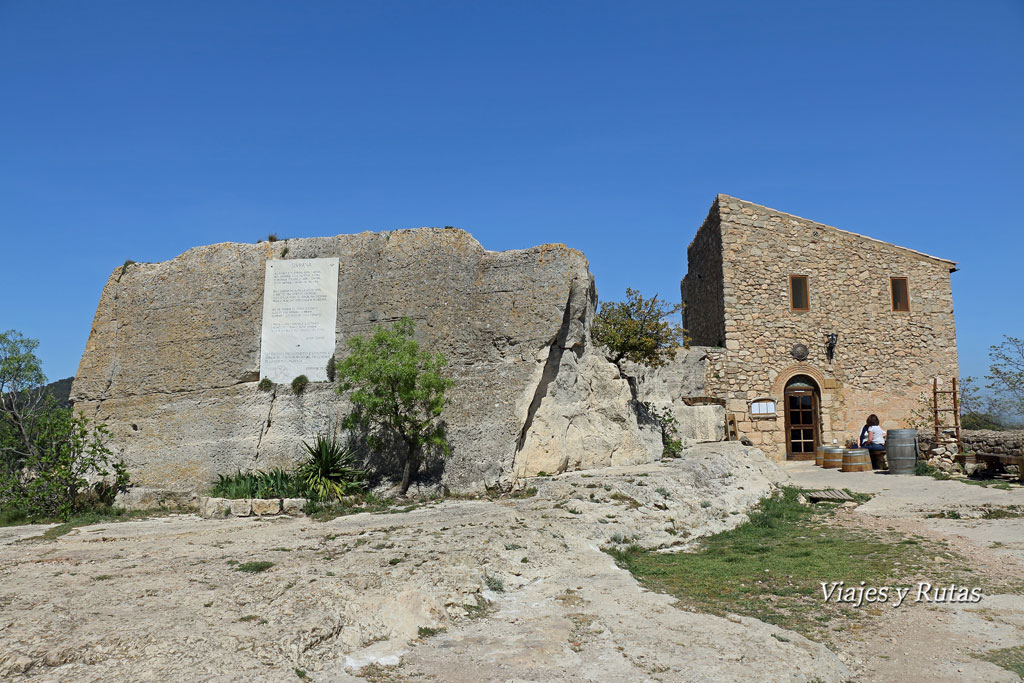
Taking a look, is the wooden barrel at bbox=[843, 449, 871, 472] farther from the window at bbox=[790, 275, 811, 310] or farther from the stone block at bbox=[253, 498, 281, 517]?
the stone block at bbox=[253, 498, 281, 517]

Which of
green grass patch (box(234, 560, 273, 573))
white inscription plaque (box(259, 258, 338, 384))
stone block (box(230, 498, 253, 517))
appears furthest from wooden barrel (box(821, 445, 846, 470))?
green grass patch (box(234, 560, 273, 573))

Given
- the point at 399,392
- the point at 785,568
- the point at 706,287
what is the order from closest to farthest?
the point at 785,568 → the point at 399,392 → the point at 706,287

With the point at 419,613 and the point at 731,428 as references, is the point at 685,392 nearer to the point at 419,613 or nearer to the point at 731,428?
the point at 731,428

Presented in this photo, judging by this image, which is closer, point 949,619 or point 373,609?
point 373,609

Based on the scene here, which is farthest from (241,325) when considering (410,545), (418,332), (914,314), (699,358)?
(914,314)

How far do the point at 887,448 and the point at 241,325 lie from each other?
45.2ft

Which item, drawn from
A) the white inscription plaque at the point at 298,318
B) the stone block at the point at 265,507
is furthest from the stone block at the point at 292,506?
the white inscription plaque at the point at 298,318

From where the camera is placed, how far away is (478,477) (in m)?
10.7

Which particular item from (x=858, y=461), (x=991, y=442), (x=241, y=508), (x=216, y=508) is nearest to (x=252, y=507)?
(x=241, y=508)

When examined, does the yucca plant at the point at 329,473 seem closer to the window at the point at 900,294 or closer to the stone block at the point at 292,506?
the stone block at the point at 292,506

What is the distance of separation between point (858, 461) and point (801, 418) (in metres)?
4.55

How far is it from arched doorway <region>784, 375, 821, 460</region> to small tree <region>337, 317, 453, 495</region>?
1344cm

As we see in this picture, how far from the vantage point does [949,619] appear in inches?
221

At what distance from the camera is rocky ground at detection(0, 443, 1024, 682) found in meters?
4.43
